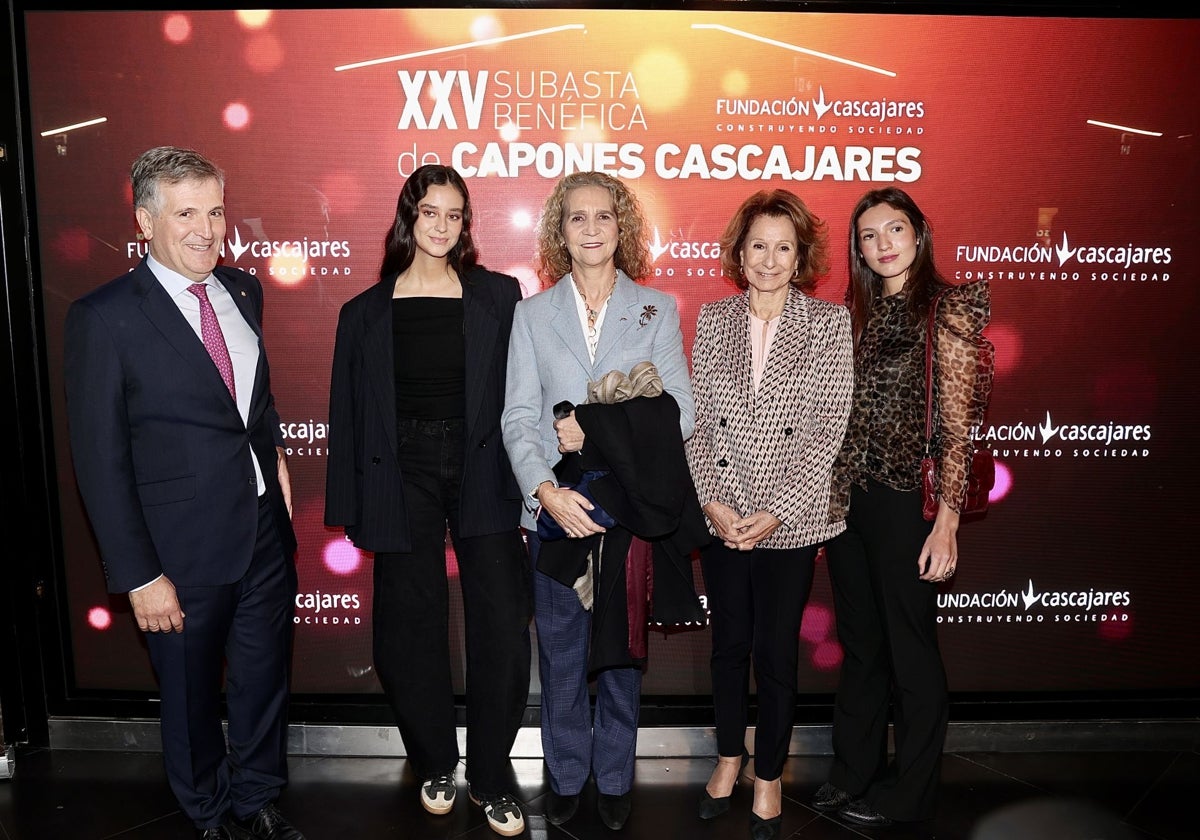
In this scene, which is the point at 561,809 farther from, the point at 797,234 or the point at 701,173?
the point at 701,173

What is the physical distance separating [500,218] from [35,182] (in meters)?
1.82

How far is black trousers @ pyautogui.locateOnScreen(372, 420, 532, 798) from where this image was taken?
8.84 feet

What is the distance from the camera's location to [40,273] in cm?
328

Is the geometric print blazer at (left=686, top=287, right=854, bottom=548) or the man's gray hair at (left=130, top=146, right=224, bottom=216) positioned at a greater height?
the man's gray hair at (left=130, top=146, right=224, bottom=216)

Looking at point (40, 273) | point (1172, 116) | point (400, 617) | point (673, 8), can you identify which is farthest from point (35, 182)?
point (1172, 116)

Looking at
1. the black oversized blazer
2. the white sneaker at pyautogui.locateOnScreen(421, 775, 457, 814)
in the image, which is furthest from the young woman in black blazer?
the white sneaker at pyautogui.locateOnScreen(421, 775, 457, 814)

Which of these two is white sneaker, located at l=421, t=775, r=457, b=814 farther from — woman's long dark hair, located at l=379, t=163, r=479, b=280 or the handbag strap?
the handbag strap

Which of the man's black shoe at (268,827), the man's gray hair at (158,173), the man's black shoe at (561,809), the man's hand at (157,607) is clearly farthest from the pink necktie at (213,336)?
the man's black shoe at (561,809)

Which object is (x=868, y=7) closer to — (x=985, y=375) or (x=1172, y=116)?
(x=1172, y=116)

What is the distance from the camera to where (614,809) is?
288 centimetres

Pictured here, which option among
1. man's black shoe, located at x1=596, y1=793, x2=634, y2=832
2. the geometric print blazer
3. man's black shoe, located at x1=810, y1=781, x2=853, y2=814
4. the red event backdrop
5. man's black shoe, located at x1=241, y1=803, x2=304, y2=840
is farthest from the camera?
the red event backdrop

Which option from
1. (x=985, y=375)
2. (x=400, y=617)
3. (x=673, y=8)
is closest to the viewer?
(x=985, y=375)

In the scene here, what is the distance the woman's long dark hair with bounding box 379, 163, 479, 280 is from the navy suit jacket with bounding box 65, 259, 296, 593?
2.06 feet

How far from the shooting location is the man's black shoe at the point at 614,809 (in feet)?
9.36
